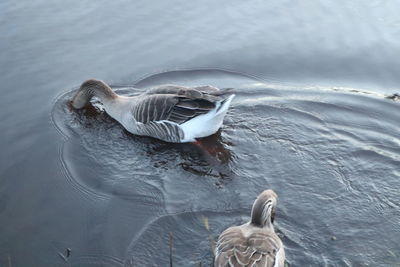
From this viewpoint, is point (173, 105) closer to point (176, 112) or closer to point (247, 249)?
point (176, 112)

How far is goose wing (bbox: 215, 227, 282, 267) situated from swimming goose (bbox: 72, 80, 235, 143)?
3.31m

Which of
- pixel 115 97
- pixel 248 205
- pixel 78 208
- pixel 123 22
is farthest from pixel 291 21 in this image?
pixel 78 208

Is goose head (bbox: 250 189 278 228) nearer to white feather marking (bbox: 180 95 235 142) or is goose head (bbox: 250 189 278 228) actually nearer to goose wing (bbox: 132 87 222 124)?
white feather marking (bbox: 180 95 235 142)

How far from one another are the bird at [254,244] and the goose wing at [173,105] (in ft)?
9.71

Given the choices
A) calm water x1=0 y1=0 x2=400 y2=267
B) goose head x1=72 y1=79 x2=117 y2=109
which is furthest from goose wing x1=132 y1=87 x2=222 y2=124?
goose head x1=72 y1=79 x2=117 y2=109

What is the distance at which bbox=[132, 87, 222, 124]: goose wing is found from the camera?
9539mm

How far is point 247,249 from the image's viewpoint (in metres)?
6.22

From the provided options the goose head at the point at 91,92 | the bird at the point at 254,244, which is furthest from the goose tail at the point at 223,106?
the bird at the point at 254,244

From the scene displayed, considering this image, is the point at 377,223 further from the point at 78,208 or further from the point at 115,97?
the point at 115,97

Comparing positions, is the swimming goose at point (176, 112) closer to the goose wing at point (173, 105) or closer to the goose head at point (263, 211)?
the goose wing at point (173, 105)

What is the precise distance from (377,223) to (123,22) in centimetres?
746

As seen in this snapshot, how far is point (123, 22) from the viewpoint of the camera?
40.9 feet

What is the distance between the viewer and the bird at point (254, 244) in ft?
20.0

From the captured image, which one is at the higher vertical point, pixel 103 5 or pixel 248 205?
pixel 103 5
